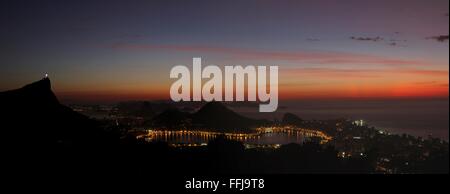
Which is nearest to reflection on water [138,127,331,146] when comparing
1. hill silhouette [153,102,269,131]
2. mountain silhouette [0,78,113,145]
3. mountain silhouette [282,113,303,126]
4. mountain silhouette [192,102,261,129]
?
mountain silhouette [282,113,303,126]

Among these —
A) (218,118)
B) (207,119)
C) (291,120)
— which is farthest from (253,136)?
(291,120)

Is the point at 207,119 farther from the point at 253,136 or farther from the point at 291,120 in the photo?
the point at 291,120

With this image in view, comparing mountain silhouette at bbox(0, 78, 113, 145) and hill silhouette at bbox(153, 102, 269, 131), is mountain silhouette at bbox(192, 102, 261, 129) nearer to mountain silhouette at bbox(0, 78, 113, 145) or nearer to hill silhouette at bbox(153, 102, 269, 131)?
hill silhouette at bbox(153, 102, 269, 131)

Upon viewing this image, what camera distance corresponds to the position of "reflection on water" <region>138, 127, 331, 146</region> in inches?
761

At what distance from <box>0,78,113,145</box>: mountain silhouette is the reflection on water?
5197 millimetres

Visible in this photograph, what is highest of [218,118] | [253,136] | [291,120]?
[218,118]

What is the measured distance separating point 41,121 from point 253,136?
14.8 m

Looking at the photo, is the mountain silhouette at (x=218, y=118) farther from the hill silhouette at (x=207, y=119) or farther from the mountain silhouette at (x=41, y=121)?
the mountain silhouette at (x=41, y=121)

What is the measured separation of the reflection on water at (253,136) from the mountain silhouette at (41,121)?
5.20 meters

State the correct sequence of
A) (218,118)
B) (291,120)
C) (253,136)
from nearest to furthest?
(253,136) → (218,118) → (291,120)

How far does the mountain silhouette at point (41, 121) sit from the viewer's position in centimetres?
1031

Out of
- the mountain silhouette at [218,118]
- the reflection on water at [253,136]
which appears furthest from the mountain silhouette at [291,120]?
the mountain silhouette at [218,118]

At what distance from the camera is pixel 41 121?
38.8 feet

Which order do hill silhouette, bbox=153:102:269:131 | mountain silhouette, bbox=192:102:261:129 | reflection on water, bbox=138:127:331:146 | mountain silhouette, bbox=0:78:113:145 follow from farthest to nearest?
mountain silhouette, bbox=192:102:261:129 < hill silhouette, bbox=153:102:269:131 < reflection on water, bbox=138:127:331:146 < mountain silhouette, bbox=0:78:113:145
